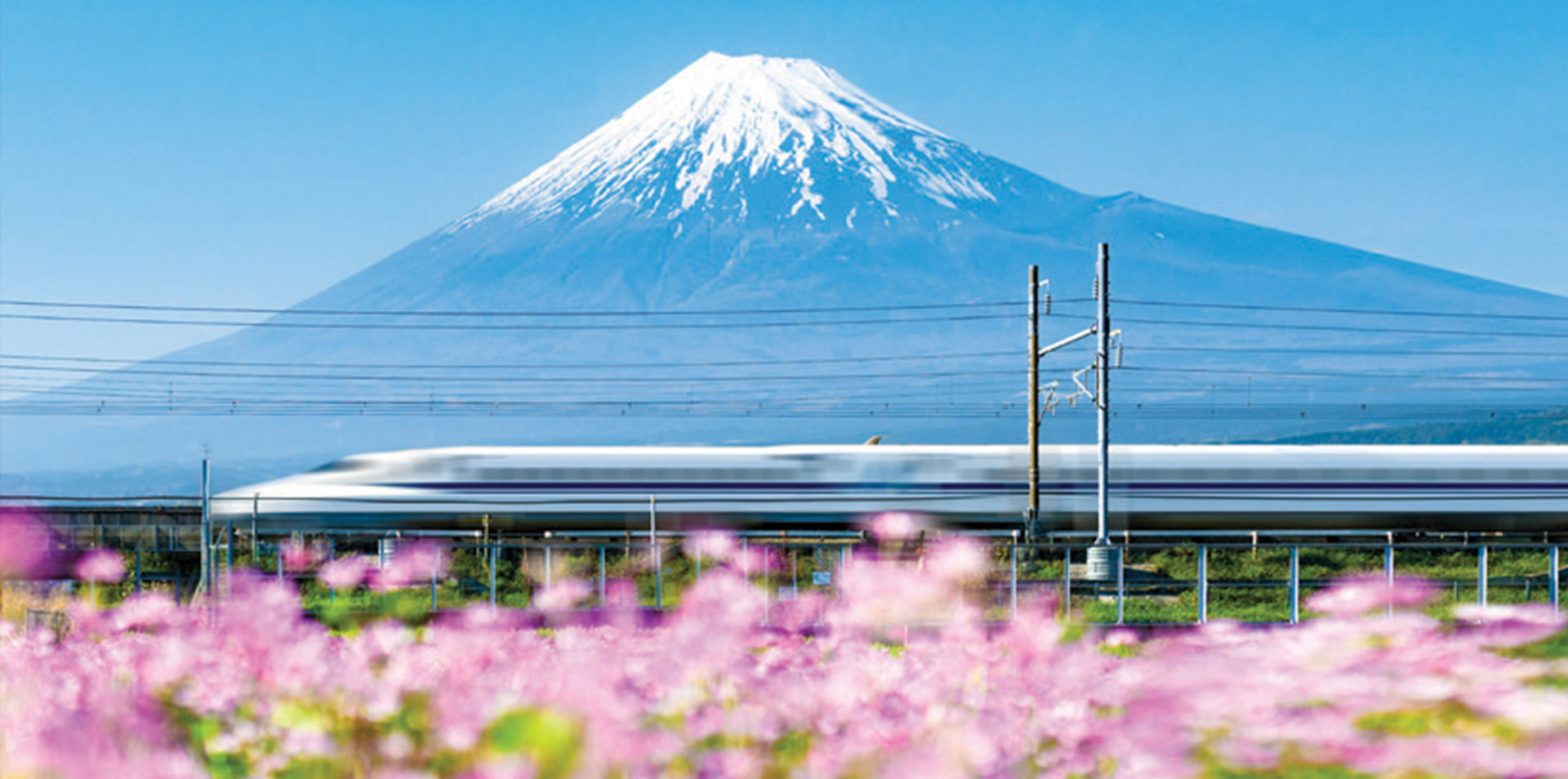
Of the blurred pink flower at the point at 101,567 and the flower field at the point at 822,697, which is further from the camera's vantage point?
the blurred pink flower at the point at 101,567

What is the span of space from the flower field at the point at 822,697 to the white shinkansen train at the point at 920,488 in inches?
1553

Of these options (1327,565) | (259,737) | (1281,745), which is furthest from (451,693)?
(1327,565)

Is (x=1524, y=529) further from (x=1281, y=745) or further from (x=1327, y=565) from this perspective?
(x=1281, y=745)

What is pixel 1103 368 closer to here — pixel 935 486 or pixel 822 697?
pixel 935 486

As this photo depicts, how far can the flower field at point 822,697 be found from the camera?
3.08 meters

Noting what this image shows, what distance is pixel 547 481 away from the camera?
44219mm

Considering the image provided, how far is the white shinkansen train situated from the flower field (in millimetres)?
39441

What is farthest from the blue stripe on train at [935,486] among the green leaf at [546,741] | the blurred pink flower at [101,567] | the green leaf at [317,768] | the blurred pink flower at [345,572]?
the green leaf at [546,741]

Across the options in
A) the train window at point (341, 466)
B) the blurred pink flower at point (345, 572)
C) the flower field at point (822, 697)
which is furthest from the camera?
the train window at point (341, 466)

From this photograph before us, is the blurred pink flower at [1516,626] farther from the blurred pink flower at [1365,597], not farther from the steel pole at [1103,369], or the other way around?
the steel pole at [1103,369]

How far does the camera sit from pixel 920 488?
45.8m

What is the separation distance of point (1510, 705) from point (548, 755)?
1948 millimetres

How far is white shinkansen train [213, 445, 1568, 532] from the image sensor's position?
1730 inches

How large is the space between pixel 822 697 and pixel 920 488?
4222 centimetres
